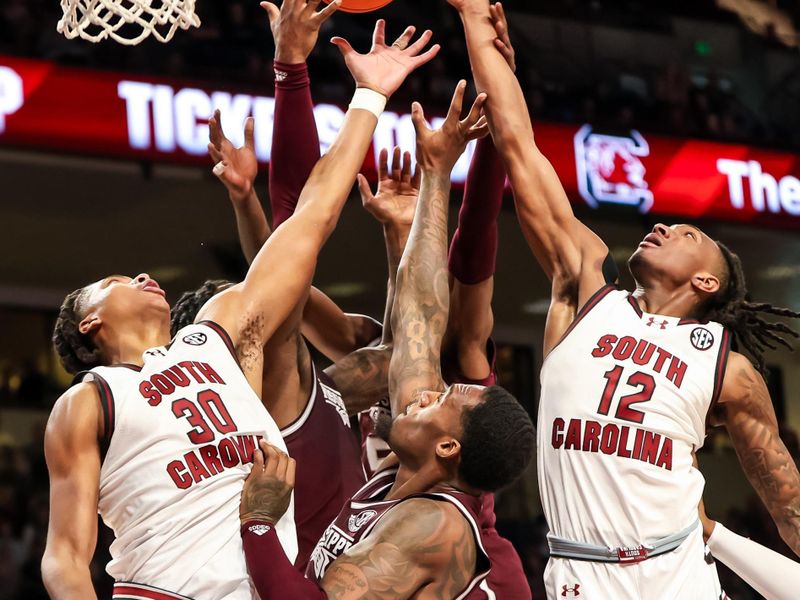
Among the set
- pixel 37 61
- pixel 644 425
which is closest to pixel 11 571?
pixel 37 61

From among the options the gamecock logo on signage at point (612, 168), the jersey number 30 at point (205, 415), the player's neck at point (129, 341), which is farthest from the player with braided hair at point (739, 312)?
the gamecock logo on signage at point (612, 168)

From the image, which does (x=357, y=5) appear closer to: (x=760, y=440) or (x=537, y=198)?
(x=537, y=198)

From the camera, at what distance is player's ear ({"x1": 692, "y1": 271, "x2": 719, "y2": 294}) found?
348 cm

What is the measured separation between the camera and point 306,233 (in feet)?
11.1

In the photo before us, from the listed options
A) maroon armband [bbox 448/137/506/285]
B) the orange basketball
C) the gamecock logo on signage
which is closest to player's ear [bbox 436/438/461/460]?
maroon armband [bbox 448/137/506/285]

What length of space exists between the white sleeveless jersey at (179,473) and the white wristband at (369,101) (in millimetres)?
935

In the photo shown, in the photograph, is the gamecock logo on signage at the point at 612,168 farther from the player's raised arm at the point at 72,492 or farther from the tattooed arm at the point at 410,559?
the player's raised arm at the point at 72,492

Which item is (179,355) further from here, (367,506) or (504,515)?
(504,515)

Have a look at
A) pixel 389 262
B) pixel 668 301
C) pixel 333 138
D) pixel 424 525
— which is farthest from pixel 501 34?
pixel 333 138

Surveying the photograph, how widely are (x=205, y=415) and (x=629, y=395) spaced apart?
110 centimetres

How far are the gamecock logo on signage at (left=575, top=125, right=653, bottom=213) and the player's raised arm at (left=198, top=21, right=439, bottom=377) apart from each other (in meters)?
6.51

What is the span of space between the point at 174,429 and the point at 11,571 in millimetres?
6420

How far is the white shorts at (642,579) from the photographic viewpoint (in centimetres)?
320

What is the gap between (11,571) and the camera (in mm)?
8797
